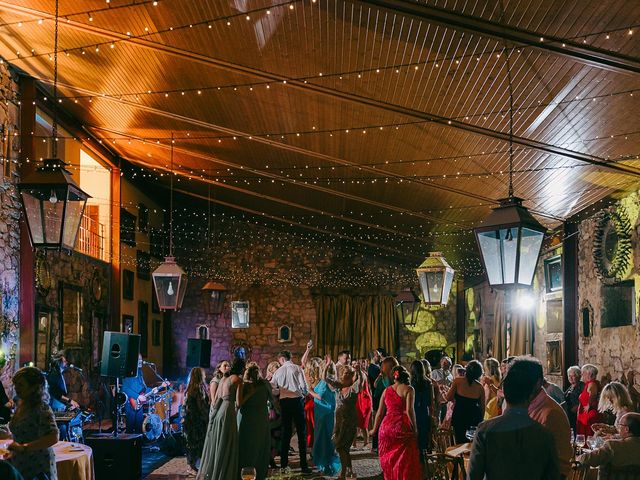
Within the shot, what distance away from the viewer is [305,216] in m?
16.8

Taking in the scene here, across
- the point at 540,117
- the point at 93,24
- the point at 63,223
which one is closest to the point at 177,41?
the point at 93,24

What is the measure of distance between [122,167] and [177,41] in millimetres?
9462

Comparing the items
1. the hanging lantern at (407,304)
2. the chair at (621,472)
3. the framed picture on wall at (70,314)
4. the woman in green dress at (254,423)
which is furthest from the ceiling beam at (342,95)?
the hanging lantern at (407,304)

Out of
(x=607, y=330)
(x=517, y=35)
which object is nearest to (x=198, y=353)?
(x=607, y=330)

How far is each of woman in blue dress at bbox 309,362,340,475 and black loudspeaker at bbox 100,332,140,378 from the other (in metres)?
2.76

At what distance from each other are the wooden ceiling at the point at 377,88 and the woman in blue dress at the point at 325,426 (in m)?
2.91

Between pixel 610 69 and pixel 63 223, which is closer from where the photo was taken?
pixel 63 223

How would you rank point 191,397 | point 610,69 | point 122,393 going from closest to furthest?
point 610,69 < point 191,397 < point 122,393

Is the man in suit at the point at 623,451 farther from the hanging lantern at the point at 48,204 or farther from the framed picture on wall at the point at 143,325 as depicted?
the framed picture on wall at the point at 143,325

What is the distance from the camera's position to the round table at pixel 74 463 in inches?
225

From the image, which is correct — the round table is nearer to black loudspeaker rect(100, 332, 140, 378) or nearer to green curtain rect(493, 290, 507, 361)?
black loudspeaker rect(100, 332, 140, 378)

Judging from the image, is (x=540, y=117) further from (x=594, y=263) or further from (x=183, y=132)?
(x=183, y=132)

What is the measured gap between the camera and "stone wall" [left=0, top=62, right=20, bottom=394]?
10.0 m

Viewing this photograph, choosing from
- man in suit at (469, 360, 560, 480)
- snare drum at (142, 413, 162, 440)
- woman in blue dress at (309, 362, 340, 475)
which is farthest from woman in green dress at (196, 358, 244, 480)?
man in suit at (469, 360, 560, 480)
